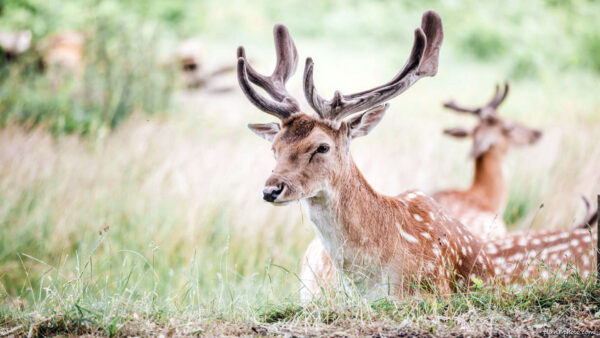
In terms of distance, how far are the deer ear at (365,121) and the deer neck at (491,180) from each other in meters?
3.61

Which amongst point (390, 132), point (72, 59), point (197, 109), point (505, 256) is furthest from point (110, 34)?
point (505, 256)

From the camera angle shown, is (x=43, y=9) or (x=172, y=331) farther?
(x=43, y=9)

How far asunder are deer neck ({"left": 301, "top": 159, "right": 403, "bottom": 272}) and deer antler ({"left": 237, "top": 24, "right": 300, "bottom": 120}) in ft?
1.69

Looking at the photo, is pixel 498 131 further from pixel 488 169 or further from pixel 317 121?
pixel 317 121

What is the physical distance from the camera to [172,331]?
106 inches

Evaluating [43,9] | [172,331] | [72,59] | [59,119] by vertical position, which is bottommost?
[172,331]

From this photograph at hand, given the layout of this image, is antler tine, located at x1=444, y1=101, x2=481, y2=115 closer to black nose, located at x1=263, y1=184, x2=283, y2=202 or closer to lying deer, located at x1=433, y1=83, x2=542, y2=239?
lying deer, located at x1=433, y1=83, x2=542, y2=239

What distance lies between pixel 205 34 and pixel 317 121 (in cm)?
1442

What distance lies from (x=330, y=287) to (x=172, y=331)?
3.00 feet

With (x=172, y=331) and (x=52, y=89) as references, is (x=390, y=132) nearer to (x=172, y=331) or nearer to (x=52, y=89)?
(x=52, y=89)

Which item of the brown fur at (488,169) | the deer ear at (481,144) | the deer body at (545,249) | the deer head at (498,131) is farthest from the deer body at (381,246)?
the deer head at (498,131)

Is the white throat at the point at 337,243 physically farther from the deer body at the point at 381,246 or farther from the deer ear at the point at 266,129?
the deer ear at the point at 266,129

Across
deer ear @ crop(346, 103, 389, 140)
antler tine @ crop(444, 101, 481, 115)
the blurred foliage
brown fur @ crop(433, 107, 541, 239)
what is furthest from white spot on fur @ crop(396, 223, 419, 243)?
the blurred foliage

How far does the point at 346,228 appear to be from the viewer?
3357 mm
